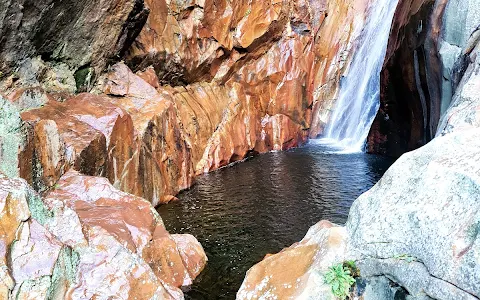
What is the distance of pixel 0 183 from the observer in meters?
6.93

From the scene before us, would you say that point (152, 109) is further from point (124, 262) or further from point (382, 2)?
point (382, 2)

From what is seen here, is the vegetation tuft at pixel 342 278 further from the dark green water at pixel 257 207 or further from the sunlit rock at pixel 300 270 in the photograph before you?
the dark green water at pixel 257 207

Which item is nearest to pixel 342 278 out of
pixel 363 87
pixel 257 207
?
pixel 257 207

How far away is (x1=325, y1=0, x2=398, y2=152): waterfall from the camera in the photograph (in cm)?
2945

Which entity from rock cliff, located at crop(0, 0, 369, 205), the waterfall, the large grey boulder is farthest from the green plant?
the waterfall

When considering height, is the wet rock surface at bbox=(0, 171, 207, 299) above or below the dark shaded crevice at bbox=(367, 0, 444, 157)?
below

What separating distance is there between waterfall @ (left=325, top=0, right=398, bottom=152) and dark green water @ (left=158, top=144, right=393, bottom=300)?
539cm

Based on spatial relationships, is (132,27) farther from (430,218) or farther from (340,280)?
(430,218)

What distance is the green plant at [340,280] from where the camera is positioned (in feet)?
20.3

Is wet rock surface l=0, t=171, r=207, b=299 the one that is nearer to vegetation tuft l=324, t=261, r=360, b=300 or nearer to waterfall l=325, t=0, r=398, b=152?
vegetation tuft l=324, t=261, r=360, b=300

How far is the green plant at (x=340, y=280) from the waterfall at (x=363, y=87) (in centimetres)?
2229

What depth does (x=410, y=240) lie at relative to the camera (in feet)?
18.9

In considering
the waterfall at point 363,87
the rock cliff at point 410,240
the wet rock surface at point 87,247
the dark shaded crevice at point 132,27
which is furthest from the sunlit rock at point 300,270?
the waterfall at point 363,87

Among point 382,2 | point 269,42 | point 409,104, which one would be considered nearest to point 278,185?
point 409,104
